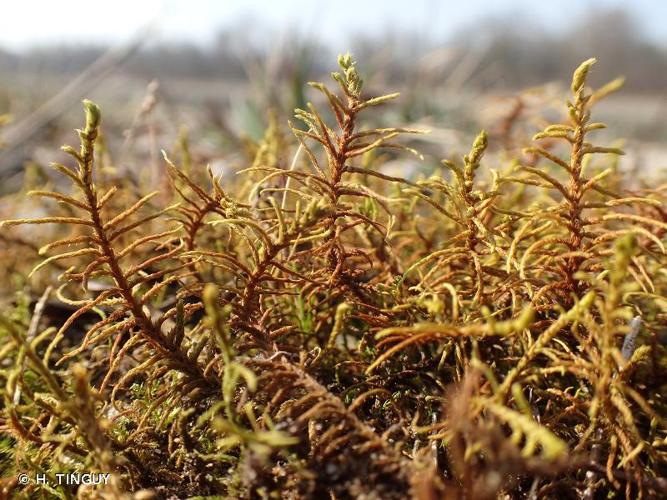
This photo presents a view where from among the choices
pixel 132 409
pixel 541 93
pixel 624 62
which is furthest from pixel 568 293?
pixel 624 62

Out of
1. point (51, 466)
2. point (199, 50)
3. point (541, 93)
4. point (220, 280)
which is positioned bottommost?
point (51, 466)

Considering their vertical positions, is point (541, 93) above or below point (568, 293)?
above

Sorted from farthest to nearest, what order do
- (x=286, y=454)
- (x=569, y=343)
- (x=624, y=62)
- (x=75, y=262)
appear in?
(x=624, y=62) → (x=75, y=262) → (x=569, y=343) → (x=286, y=454)

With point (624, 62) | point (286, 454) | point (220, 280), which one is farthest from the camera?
point (624, 62)

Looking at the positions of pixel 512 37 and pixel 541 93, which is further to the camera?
pixel 512 37

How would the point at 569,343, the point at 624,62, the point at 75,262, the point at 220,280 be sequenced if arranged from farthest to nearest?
1. the point at 624,62
2. the point at 75,262
3. the point at 220,280
4. the point at 569,343

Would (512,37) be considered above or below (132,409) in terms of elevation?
above

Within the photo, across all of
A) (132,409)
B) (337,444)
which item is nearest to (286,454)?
(337,444)

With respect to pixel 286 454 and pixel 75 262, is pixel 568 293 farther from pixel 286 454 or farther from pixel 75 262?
pixel 75 262

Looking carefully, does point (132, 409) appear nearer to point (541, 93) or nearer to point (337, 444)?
point (337, 444)
